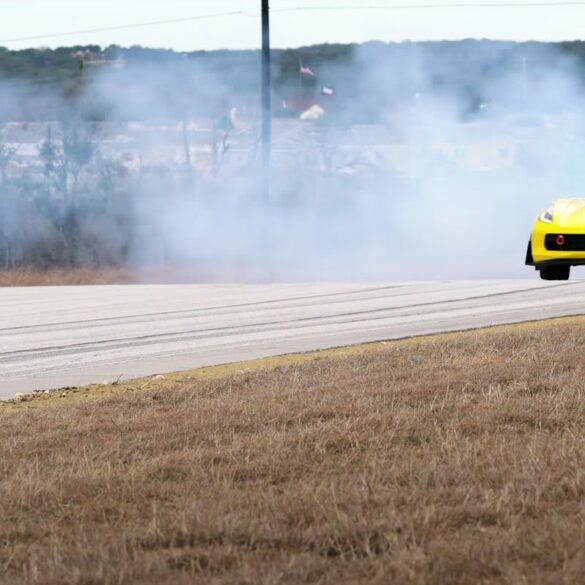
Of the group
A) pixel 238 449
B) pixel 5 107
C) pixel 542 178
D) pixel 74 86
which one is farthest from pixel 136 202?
pixel 238 449

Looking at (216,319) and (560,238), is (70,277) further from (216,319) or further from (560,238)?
(560,238)

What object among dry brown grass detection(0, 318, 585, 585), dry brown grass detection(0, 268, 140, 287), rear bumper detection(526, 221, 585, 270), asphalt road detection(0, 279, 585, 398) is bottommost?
dry brown grass detection(0, 268, 140, 287)

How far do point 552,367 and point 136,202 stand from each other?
3522 cm

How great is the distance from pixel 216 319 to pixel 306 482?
11906mm

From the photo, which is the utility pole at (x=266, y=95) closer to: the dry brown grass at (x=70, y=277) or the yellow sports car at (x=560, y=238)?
the dry brown grass at (x=70, y=277)

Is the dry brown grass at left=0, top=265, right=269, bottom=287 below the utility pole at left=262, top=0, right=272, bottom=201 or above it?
below

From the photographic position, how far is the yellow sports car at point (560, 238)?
500 inches

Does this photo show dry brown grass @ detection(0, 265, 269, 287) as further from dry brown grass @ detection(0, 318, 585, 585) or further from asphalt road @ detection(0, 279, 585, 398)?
dry brown grass @ detection(0, 318, 585, 585)

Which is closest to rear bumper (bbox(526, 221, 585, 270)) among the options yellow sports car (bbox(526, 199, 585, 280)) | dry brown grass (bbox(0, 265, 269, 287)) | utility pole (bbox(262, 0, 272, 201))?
yellow sports car (bbox(526, 199, 585, 280))

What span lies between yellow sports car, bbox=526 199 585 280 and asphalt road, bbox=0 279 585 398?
2.75 metres

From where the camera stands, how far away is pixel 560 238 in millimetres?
12734

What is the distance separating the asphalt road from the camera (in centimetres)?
1357

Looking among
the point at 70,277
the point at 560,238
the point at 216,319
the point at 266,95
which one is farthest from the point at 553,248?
the point at 70,277

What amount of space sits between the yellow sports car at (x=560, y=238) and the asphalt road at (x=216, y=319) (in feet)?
9.02
